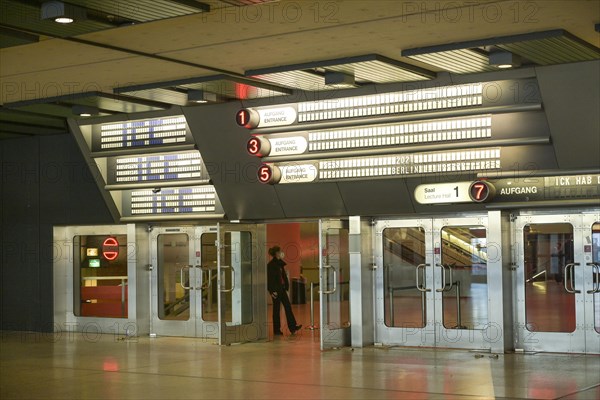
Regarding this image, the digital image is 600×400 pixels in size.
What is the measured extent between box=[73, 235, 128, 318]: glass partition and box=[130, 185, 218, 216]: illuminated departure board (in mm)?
1018

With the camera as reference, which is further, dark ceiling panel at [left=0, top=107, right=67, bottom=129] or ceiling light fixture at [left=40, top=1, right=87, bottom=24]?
dark ceiling panel at [left=0, top=107, right=67, bottom=129]

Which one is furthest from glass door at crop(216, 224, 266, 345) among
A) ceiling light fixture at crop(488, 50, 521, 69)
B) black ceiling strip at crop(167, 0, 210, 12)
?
black ceiling strip at crop(167, 0, 210, 12)

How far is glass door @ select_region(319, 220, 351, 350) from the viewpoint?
547 inches

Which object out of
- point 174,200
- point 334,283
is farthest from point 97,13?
point 174,200

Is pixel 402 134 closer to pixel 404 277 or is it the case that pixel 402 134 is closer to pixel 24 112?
pixel 404 277

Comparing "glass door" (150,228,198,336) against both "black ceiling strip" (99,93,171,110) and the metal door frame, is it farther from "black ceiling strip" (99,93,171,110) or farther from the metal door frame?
the metal door frame

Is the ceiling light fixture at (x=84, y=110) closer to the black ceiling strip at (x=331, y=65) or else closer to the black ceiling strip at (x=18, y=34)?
the black ceiling strip at (x=331, y=65)

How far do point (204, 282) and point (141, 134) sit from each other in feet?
8.90

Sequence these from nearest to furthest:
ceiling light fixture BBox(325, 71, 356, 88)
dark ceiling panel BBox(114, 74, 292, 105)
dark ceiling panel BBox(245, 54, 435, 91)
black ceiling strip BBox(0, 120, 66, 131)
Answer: dark ceiling panel BBox(245, 54, 435, 91) → ceiling light fixture BBox(325, 71, 356, 88) → dark ceiling panel BBox(114, 74, 292, 105) → black ceiling strip BBox(0, 120, 66, 131)

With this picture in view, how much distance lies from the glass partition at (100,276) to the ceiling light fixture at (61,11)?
939cm

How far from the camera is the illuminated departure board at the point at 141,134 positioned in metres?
14.8

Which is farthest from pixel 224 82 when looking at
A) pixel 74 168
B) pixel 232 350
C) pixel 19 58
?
pixel 74 168

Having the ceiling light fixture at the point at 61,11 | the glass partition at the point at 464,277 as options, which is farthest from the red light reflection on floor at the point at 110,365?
the ceiling light fixture at the point at 61,11

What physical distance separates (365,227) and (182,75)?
4078 mm
